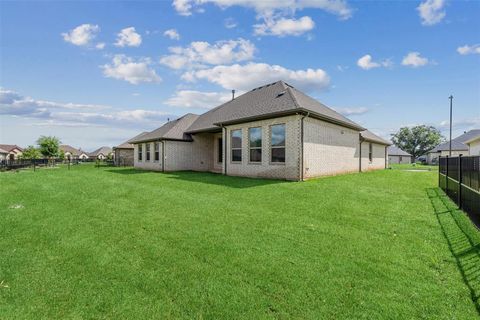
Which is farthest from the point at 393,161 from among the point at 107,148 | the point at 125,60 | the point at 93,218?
the point at 107,148

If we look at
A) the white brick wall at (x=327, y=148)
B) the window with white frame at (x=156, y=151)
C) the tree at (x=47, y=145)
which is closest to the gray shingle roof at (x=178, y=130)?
the window with white frame at (x=156, y=151)

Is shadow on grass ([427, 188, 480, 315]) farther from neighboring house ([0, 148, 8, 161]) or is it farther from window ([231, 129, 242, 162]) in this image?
neighboring house ([0, 148, 8, 161])

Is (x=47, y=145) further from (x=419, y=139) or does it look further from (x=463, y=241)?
(x=419, y=139)

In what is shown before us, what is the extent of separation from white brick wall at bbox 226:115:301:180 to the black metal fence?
18.6 ft

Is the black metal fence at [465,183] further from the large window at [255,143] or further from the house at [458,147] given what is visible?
the house at [458,147]

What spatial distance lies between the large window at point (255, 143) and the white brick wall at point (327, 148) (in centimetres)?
257

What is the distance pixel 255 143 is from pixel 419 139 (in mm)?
75839

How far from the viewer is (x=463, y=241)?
4.47 meters

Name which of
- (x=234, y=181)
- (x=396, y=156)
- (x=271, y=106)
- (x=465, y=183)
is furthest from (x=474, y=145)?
(x=396, y=156)

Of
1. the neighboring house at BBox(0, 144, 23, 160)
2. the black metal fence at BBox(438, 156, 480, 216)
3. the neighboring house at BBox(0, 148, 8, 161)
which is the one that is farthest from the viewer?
the neighboring house at BBox(0, 144, 23, 160)

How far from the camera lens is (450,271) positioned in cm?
340

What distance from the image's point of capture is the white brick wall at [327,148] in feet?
41.2

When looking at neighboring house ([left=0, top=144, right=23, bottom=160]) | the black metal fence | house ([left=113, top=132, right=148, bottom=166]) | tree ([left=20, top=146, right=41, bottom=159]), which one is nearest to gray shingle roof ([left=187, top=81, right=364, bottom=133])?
the black metal fence

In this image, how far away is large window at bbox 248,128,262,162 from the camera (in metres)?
13.7
